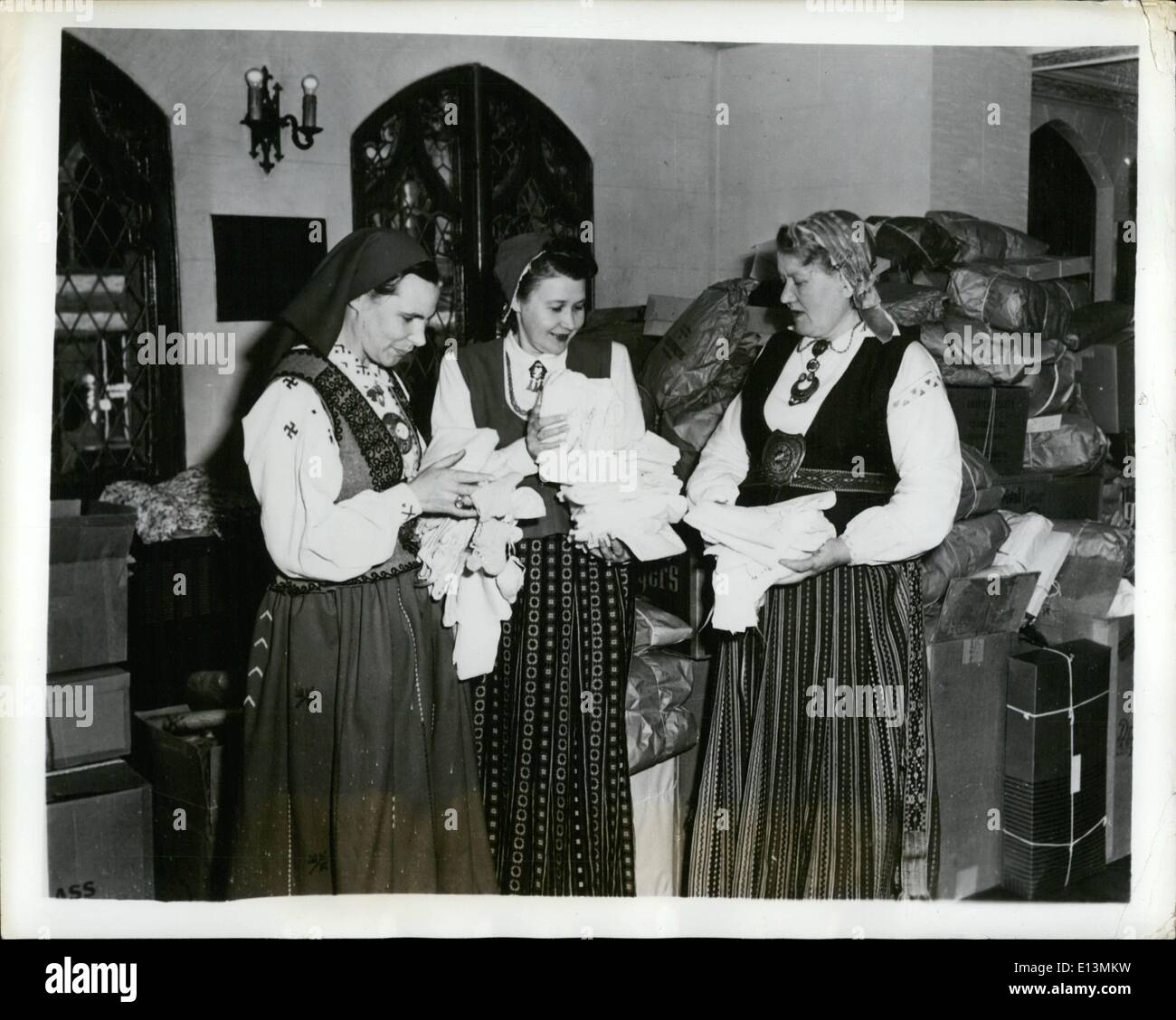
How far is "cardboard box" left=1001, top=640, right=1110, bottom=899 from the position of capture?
262cm

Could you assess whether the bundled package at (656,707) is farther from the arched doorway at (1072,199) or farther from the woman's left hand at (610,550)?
the arched doorway at (1072,199)

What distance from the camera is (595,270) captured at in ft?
8.01

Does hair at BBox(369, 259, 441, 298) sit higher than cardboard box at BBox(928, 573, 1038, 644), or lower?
higher

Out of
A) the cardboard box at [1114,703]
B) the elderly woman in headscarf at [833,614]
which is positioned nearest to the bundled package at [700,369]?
the elderly woman in headscarf at [833,614]

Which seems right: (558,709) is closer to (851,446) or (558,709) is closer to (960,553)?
(851,446)

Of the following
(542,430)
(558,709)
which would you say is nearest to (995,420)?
(542,430)

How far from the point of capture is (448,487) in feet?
7.60

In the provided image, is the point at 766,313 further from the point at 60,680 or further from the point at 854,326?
the point at 60,680

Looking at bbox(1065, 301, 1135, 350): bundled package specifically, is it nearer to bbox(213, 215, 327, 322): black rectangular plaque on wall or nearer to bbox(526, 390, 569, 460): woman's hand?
bbox(526, 390, 569, 460): woman's hand

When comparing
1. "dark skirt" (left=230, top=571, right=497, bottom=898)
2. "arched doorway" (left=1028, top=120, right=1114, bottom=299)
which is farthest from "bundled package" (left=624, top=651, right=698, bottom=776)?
"arched doorway" (left=1028, top=120, right=1114, bottom=299)

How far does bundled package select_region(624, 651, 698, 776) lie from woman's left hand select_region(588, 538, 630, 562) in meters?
0.25

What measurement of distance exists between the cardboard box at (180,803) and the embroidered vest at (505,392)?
0.87m

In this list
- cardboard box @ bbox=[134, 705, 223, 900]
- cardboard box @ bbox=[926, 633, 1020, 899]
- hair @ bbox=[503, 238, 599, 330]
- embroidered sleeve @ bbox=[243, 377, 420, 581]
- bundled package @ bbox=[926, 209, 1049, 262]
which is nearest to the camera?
embroidered sleeve @ bbox=[243, 377, 420, 581]

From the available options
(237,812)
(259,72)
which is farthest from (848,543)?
(259,72)
